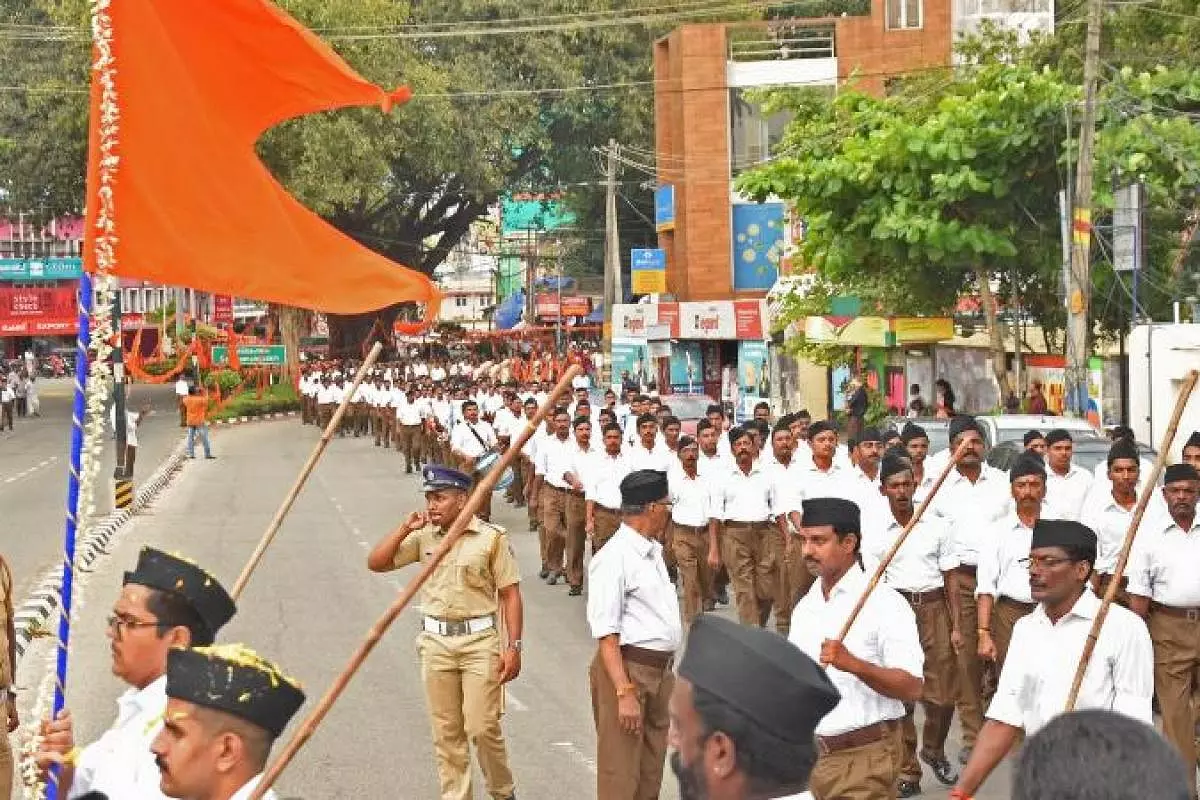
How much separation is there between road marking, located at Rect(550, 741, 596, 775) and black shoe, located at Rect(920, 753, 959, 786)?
1842 millimetres

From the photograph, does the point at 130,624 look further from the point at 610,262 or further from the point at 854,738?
the point at 610,262

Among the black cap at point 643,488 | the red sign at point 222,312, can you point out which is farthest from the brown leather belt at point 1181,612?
the red sign at point 222,312

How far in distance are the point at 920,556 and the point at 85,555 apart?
470 centimetres

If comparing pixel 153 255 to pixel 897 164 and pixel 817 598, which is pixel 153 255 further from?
pixel 897 164

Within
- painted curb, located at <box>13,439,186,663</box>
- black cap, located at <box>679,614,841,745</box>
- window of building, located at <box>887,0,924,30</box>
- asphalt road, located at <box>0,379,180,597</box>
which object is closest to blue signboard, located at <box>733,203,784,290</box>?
window of building, located at <box>887,0,924,30</box>

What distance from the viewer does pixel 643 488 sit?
9000 mm

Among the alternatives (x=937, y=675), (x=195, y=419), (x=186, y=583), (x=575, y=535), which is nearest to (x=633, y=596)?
(x=937, y=675)

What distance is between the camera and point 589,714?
13023 millimetres

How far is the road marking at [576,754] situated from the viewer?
450 inches

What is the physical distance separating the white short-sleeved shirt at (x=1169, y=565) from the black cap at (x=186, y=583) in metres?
5.90

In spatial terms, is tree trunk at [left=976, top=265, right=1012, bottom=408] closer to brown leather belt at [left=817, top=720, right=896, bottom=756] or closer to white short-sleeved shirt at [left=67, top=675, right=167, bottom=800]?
brown leather belt at [left=817, top=720, right=896, bottom=756]

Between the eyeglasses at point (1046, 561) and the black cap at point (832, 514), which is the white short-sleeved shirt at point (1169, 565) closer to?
the black cap at point (832, 514)

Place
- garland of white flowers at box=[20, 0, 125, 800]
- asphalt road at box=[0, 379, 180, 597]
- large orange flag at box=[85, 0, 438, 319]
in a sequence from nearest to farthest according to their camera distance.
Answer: garland of white flowers at box=[20, 0, 125, 800] → large orange flag at box=[85, 0, 438, 319] → asphalt road at box=[0, 379, 180, 597]

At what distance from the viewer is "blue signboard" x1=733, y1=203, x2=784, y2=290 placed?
56094mm
